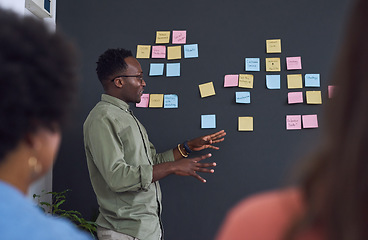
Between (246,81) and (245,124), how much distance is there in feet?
0.91

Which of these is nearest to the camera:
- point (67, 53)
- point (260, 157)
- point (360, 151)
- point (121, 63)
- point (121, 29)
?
point (360, 151)

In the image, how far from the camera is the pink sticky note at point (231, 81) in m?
2.70

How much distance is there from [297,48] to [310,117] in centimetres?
45

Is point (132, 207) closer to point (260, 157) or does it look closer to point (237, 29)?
point (260, 157)

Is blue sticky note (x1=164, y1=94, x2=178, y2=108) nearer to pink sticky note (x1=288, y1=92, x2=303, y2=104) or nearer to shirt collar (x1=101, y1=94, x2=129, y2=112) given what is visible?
shirt collar (x1=101, y1=94, x2=129, y2=112)

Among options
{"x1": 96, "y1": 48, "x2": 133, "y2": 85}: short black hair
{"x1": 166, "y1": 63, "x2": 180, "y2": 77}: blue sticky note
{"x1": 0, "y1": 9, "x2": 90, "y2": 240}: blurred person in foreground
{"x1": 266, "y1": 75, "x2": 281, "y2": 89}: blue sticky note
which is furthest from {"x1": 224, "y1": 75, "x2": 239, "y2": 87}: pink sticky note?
{"x1": 0, "y1": 9, "x2": 90, "y2": 240}: blurred person in foreground

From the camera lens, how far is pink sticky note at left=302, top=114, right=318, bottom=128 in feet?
8.67

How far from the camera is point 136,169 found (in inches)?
77.5

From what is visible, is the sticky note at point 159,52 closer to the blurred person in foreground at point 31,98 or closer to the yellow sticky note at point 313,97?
the yellow sticky note at point 313,97

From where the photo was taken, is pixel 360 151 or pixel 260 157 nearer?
pixel 360 151

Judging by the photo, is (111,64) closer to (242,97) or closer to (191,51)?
(191,51)

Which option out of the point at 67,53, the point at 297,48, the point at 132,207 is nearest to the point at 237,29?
the point at 297,48

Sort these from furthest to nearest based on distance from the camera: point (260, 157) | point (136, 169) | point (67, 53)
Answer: point (260, 157), point (136, 169), point (67, 53)

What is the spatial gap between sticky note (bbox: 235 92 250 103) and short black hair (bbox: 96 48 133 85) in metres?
0.74
